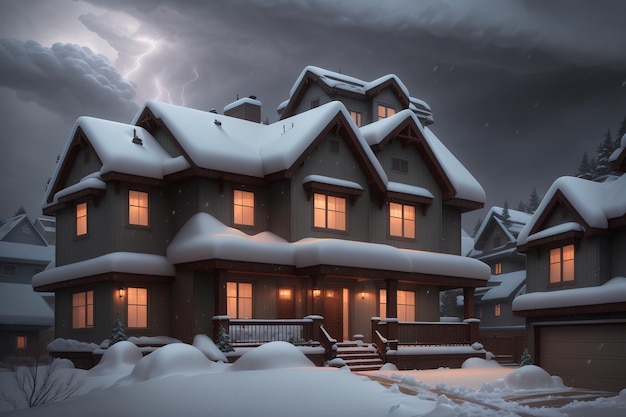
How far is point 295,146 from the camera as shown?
2939 cm

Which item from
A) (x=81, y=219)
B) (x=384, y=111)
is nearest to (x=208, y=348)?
(x=81, y=219)

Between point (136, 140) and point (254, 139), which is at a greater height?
point (254, 139)

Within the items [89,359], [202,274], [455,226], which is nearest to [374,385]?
[202,274]

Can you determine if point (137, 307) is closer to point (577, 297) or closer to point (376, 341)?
point (376, 341)

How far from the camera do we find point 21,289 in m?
49.7

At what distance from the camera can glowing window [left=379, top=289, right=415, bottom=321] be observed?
32.7 meters

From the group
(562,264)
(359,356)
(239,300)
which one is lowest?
(359,356)

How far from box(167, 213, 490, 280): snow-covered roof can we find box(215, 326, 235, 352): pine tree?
2.59 meters

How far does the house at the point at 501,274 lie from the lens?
50.2m

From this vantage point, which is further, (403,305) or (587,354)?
(403,305)

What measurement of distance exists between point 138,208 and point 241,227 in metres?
3.99

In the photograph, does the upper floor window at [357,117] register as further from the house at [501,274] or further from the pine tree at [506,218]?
the pine tree at [506,218]

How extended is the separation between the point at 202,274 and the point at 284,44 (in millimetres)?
54140

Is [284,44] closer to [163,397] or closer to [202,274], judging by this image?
[202,274]
